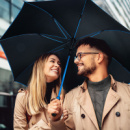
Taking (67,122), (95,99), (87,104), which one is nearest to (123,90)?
(95,99)

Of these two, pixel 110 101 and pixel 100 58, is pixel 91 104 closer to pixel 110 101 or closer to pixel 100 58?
pixel 110 101

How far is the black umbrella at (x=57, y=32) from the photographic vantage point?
2.40 m

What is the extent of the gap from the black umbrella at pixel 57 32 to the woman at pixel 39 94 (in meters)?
0.22

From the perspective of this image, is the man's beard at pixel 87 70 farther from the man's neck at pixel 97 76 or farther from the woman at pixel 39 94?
the woman at pixel 39 94

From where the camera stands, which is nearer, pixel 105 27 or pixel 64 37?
pixel 105 27

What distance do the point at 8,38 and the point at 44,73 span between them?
98 cm

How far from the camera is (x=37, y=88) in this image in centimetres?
341

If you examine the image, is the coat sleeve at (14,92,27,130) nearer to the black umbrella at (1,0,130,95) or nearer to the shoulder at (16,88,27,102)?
the shoulder at (16,88,27,102)

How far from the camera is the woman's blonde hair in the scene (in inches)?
125

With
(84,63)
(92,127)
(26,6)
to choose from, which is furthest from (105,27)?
(92,127)

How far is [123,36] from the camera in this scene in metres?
2.79

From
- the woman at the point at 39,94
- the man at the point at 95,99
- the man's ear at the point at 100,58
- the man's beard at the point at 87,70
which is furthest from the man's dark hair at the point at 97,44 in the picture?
the woman at the point at 39,94

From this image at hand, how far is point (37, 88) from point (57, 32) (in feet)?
3.84

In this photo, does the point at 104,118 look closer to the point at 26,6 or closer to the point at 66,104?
the point at 66,104
